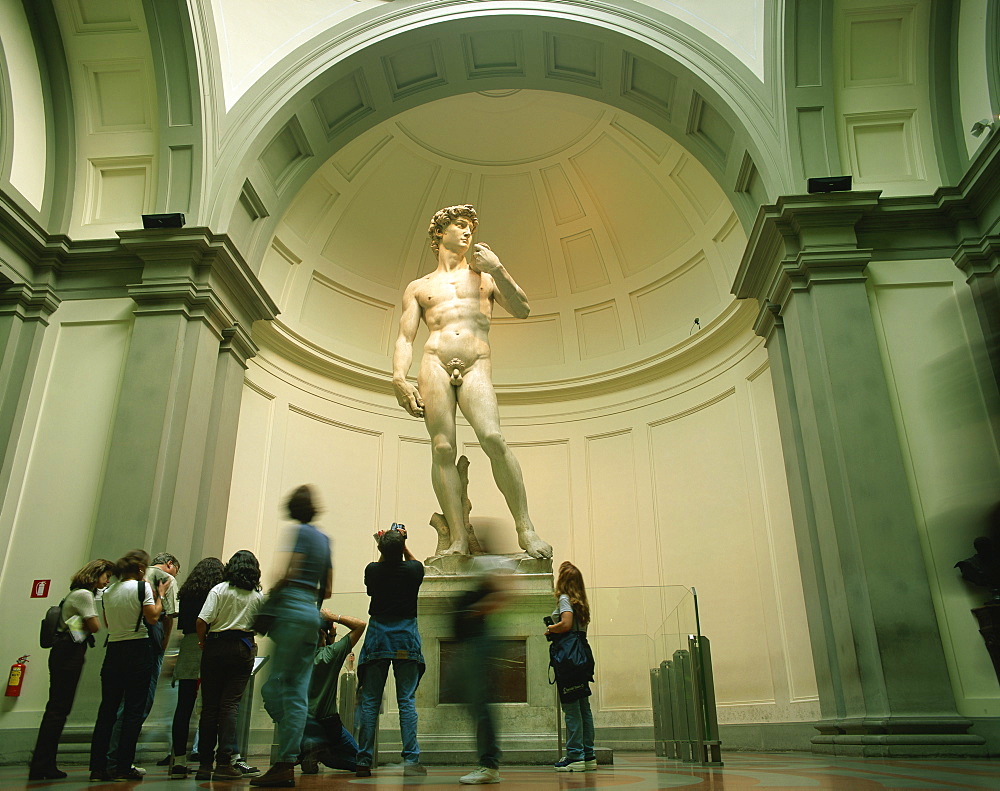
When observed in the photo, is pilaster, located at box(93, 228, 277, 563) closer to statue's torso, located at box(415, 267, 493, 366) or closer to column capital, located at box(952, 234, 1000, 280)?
statue's torso, located at box(415, 267, 493, 366)

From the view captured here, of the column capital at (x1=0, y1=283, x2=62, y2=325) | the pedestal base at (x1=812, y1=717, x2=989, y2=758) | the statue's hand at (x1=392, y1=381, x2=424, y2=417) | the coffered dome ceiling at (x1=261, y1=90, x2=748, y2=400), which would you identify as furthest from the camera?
the coffered dome ceiling at (x1=261, y1=90, x2=748, y2=400)

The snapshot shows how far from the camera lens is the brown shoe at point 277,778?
282 cm

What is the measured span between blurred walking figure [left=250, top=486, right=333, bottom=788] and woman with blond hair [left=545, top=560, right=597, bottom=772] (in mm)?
1627

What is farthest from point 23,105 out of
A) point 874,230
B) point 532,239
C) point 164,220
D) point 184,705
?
point 874,230

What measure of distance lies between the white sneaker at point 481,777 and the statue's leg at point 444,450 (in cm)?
242

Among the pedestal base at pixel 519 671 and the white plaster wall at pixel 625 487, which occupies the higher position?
the white plaster wall at pixel 625 487

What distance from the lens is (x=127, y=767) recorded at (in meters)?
3.54

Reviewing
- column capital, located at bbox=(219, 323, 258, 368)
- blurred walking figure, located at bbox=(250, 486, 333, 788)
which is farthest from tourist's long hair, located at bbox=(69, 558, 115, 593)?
column capital, located at bbox=(219, 323, 258, 368)

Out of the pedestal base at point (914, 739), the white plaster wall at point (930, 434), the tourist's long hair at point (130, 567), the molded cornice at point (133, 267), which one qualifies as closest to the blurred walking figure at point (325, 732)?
the tourist's long hair at point (130, 567)

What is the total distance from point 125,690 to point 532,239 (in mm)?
8923

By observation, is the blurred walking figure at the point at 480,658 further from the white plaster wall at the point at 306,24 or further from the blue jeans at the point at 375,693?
the white plaster wall at the point at 306,24

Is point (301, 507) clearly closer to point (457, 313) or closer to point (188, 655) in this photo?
point (188, 655)

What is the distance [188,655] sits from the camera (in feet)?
13.9

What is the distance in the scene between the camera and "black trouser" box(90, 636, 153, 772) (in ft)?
11.8
